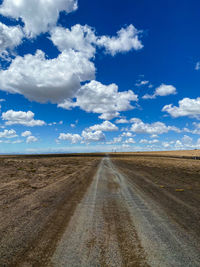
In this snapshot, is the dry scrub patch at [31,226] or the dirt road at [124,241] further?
the dry scrub patch at [31,226]

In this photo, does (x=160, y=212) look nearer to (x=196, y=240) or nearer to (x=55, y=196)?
(x=196, y=240)

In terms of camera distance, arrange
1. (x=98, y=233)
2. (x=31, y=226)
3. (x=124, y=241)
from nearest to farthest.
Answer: (x=124, y=241)
(x=98, y=233)
(x=31, y=226)

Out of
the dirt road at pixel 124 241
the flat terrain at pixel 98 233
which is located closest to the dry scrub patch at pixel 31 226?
the flat terrain at pixel 98 233

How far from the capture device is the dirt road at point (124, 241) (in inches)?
113

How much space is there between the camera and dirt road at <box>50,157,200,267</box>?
288 cm

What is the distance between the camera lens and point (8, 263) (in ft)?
9.24

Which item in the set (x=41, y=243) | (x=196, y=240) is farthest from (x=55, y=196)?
(x=196, y=240)

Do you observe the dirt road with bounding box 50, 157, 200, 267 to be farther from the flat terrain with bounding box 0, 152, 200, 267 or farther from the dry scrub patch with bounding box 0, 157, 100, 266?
the dry scrub patch with bounding box 0, 157, 100, 266

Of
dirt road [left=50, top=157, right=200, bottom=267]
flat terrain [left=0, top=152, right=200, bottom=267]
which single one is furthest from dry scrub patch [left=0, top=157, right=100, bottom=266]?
dirt road [left=50, top=157, right=200, bottom=267]

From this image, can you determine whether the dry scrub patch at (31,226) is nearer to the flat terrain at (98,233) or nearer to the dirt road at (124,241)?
the flat terrain at (98,233)

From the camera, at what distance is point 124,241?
3525mm

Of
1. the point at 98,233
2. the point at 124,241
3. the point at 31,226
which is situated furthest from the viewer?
the point at 31,226

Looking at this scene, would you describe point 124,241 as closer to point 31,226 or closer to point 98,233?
point 98,233

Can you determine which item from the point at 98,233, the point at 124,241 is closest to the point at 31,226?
the point at 98,233
